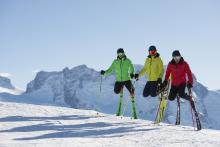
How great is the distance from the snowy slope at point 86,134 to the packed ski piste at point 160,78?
1915 millimetres

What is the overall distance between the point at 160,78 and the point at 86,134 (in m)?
5.83

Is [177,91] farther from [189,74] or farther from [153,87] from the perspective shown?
[153,87]

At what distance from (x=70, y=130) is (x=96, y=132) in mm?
819

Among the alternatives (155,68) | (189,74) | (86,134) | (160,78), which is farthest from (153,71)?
(86,134)

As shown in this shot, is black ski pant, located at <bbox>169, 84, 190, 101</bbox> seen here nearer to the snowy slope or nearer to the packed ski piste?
the packed ski piste

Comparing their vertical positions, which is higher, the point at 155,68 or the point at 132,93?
the point at 155,68

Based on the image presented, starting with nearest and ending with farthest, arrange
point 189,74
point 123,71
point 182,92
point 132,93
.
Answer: point 189,74, point 182,92, point 132,93, point 123,71

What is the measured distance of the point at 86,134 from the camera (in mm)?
11680

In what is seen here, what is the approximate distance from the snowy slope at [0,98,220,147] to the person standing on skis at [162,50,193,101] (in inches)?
83.2

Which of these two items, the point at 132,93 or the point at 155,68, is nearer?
the point at 155,68

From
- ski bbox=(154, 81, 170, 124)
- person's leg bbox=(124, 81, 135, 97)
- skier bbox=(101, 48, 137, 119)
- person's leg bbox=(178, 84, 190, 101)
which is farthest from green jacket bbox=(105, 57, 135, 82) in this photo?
person's leg bbox=(178, 84, 190, 101)

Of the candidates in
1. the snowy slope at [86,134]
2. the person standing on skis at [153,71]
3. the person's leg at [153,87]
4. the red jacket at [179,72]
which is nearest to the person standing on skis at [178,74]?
the red jacket at [179,72]

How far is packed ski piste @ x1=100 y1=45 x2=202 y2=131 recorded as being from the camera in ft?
48.6

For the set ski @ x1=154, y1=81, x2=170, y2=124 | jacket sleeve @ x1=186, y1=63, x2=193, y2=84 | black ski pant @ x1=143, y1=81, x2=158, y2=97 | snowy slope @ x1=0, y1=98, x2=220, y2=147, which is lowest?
snowy slope @ x1=0, y1=98, x2=220, y2=147
